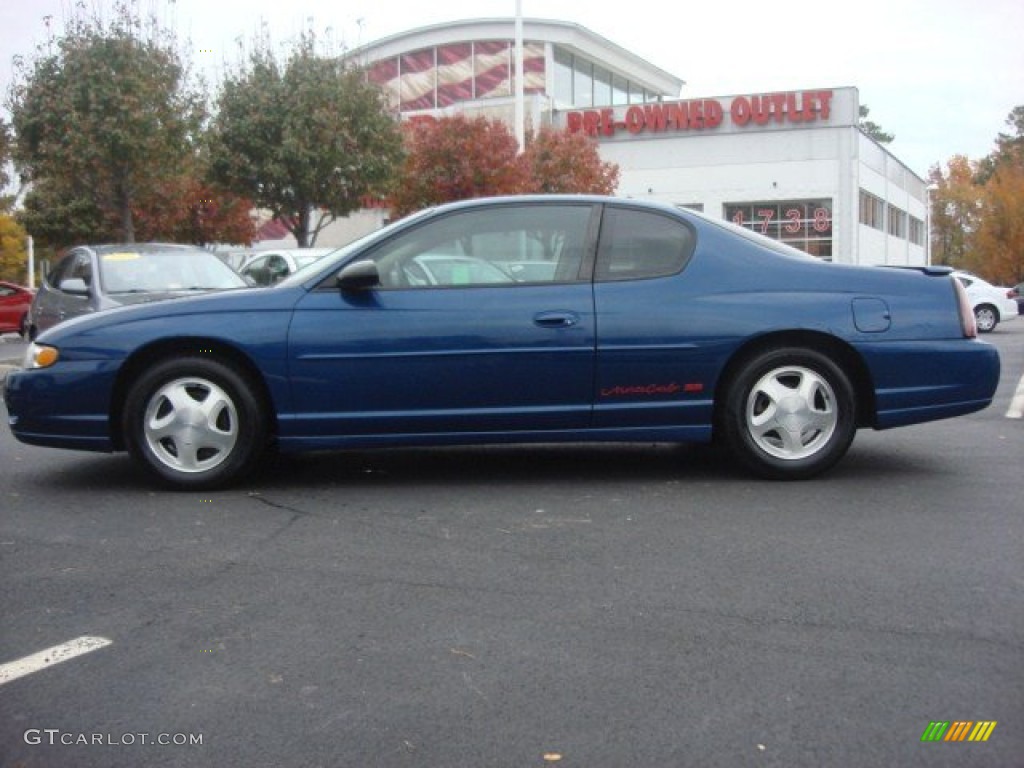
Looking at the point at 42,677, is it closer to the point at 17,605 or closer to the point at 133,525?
the point at 17,605

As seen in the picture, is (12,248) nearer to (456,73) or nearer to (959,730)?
(456,73)

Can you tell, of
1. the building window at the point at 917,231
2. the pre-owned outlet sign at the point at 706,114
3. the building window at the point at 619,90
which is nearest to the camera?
the pre-owned outlet sign at the point at 706,114

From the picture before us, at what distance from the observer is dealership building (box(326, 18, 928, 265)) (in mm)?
41594

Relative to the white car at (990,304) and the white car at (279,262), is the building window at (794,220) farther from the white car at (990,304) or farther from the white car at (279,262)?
the white car at (279,262)

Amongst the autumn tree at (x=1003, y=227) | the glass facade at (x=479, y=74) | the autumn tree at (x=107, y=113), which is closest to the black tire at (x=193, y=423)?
the autumn tree at (x=107, y=113)

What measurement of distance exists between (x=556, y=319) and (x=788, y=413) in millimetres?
1281

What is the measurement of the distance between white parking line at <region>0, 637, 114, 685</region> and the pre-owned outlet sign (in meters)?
37.6

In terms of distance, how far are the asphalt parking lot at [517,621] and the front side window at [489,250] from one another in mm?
1072

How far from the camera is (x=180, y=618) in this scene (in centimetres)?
385

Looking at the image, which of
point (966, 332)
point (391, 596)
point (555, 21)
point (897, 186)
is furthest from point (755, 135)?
point (391, 596)

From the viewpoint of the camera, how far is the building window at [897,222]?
5309 cm

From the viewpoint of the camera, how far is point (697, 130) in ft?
141

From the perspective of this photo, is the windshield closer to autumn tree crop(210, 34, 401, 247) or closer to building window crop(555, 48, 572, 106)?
autumn tree crop(210, 34, 401, 247)

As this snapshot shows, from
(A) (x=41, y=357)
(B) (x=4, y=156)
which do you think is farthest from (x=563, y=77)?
(A) (x=41, y=357)
